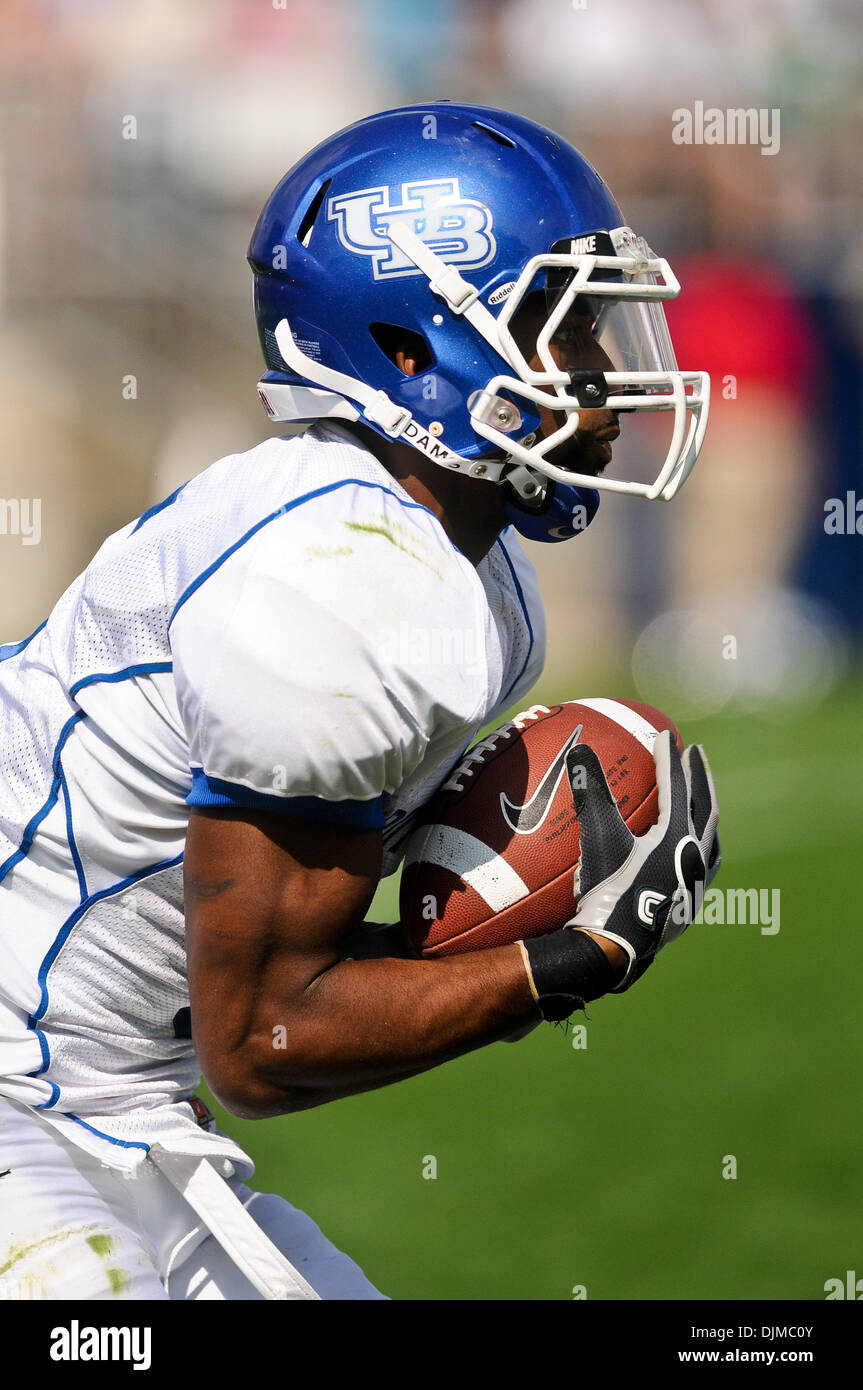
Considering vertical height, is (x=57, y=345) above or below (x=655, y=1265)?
above

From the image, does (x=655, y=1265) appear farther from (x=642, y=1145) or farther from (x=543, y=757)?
(x=543, y=757)

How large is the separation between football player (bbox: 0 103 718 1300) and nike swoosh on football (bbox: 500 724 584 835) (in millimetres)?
114

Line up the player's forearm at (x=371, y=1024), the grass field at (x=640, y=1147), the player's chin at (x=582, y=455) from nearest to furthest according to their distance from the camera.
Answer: the player's forearm at (x=371, y=1024) → the player's chin at (x=582, y=455) → the grass field at (x=640, y=1147)

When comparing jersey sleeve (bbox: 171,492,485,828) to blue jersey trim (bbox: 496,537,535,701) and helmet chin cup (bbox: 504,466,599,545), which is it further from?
blue jersey trim (bbox: 496,537,535,701)

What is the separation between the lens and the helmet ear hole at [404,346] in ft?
6.55

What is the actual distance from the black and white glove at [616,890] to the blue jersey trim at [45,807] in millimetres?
624

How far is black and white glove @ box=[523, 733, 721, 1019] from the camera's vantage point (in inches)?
73.9

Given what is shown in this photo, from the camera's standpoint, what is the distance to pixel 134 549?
1819mm

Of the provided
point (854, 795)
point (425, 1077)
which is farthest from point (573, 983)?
point (854, 795)

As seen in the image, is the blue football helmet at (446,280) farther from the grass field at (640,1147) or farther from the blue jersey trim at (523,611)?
the grass field at (640,1147)

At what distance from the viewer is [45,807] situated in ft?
A: 6.05

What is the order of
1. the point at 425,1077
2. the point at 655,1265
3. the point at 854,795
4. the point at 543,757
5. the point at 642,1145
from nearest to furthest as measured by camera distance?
the point at 543,757 < the point at 655,1265 < the point at 642,1145 < the point at 425,1077 < the point at 854,795

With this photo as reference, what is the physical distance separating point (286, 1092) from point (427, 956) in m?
0.30

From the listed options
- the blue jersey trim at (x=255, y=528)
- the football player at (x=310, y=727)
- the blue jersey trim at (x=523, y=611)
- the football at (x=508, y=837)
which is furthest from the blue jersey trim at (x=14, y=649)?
the blue jersey trim at (x=523, y=611)
